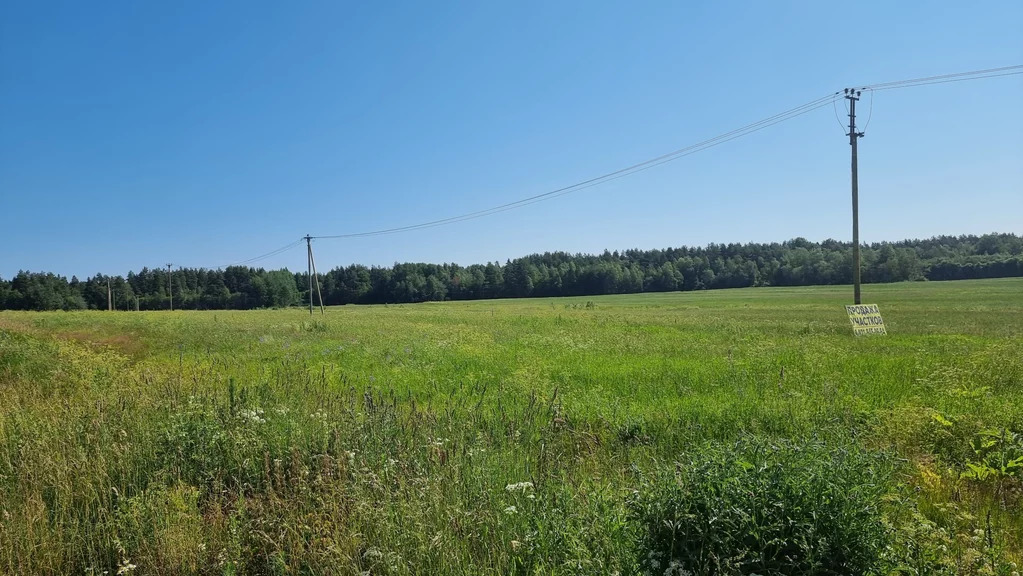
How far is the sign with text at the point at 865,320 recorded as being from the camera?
17.6m

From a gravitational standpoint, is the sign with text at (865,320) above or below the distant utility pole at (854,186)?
below

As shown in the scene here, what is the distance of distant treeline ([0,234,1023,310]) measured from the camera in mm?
100500

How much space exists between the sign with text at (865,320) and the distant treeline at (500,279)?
316 ft

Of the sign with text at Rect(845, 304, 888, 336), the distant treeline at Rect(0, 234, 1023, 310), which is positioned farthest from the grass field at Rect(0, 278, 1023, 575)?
the distant treeline at Rect(0, 234, 1023, 310)

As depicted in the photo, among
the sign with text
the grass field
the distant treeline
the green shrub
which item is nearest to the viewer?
the green shrub

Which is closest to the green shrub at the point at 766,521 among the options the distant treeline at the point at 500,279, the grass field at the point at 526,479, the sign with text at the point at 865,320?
the grass field at the point at 526,479

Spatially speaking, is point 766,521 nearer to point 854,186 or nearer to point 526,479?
point 526,479

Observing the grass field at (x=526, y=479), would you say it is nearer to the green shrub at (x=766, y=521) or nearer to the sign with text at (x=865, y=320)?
the green shrub at (x=766, y=521)

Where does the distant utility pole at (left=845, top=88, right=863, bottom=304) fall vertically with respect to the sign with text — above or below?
above

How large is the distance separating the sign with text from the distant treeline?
9647cm

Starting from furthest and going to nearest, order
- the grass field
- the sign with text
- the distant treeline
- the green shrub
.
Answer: the distant treeline < the sign with text < the grass field < the green shrub

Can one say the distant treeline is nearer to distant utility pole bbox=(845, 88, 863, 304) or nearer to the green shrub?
distant utility pole bbox=(845, 88, 863, 304)

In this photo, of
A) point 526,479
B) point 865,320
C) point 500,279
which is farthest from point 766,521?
point 500,279

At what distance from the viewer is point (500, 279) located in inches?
5138
